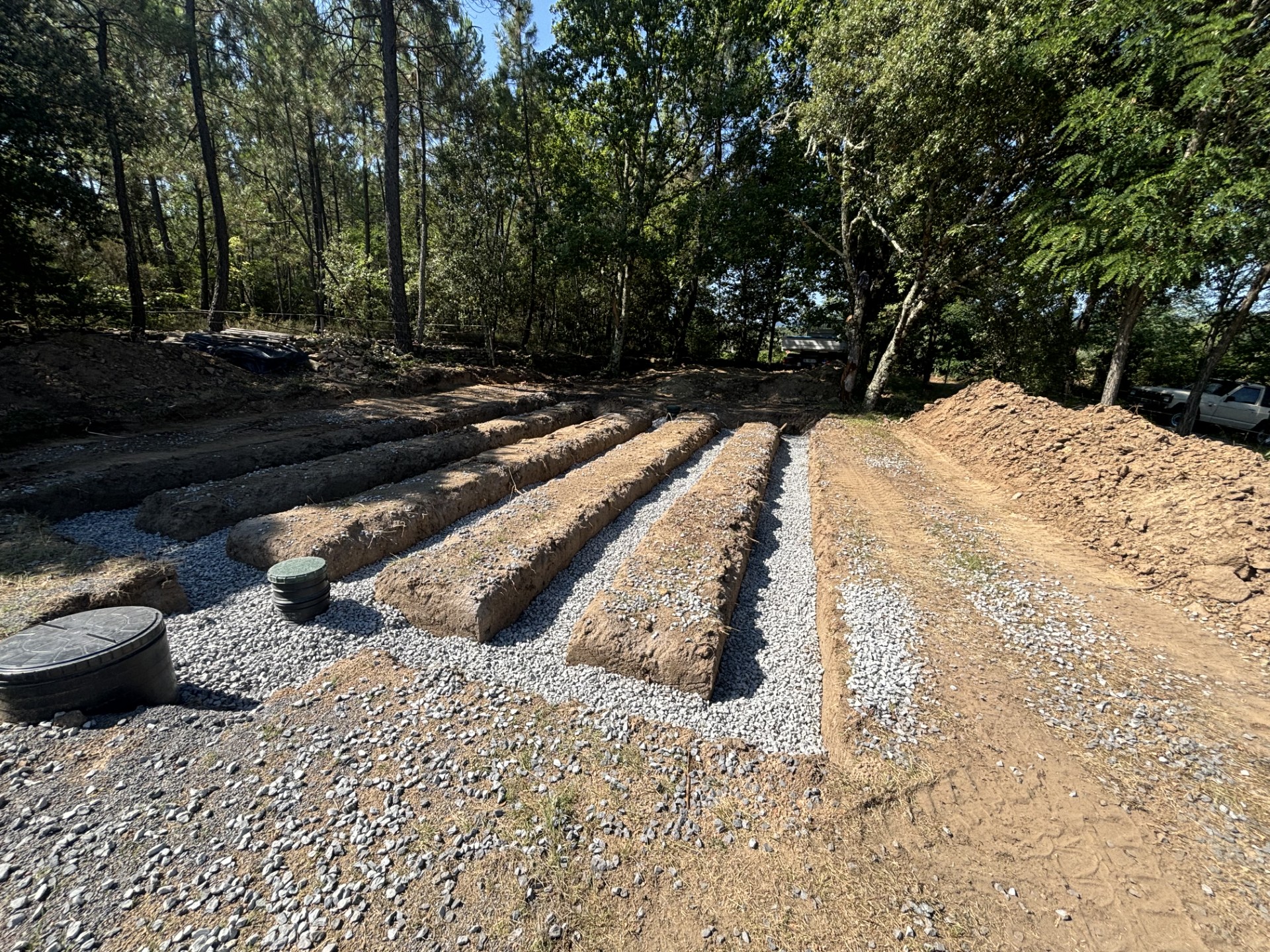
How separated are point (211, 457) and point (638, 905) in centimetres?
881

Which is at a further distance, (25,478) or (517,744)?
(25,478)

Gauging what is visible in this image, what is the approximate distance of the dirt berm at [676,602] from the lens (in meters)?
4.07

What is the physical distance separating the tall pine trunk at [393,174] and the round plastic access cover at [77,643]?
14133mm

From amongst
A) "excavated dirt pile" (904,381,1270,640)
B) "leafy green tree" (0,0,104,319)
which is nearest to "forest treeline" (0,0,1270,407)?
"leafy green tree" (0,0,104,319)

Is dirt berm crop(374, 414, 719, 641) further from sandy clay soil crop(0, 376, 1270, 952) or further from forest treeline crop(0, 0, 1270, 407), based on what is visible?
forest treeline crop(0, 0, 1270, 407)

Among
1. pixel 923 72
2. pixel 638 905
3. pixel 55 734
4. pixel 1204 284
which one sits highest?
pixel 923 72

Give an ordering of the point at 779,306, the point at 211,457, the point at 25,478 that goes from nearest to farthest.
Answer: the point at 25,478 → the point at 211,457 → the point at 779,306

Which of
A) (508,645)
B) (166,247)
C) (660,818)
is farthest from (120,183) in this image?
(660,818)

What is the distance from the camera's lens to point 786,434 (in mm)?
14992

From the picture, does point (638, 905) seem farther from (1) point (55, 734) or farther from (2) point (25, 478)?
(2) point (25, 478)

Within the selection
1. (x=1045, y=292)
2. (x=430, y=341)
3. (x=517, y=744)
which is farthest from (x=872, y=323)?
(x=517, y=744)

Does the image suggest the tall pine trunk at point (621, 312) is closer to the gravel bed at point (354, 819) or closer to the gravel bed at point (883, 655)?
the gravel bed at point (883, 655)

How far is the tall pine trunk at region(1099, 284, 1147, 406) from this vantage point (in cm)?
1034

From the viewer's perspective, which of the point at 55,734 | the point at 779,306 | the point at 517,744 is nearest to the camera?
the point at 55,734
